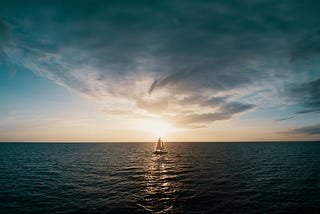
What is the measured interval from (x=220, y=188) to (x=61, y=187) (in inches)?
1211

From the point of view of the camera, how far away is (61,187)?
34844 mm

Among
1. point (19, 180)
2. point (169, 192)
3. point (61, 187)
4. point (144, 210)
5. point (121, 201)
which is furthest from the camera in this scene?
point (19, 180)

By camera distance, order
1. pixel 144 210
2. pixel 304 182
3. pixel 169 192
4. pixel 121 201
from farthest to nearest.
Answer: pixel 304 182 < pixel 169 192 < pixel 121 201 < pixel 144 210

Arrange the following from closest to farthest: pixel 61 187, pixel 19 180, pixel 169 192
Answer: pixel 169 192 < pixel 61 187 < pixel 19 180

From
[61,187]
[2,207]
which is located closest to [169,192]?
[61,187]

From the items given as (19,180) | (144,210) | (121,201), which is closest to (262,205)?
(144,210)

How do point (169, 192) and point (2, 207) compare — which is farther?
point (169, 192)

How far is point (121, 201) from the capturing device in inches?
1071

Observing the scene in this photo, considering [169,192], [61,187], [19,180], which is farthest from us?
[19,180]

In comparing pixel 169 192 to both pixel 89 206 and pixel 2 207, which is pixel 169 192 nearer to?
pixel 89 206

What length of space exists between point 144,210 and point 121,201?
4.99 metres

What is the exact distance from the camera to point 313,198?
28250 mm

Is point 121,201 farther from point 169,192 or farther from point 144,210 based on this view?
point 169,192

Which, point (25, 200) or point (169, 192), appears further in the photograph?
point (169, 192)
